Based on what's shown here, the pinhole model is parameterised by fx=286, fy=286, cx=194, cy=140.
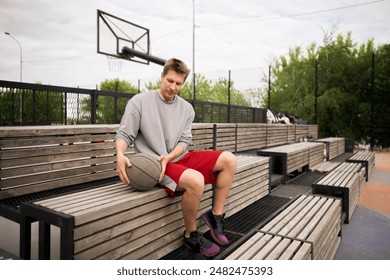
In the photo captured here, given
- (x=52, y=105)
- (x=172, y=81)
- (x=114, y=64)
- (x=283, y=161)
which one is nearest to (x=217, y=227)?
(x=172, y=81)

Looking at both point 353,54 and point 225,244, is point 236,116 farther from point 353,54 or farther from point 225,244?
point 353,54

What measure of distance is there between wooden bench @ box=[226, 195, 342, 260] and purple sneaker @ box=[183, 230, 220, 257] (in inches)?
8.7

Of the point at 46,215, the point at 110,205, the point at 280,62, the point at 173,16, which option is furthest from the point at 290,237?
the point at 280,62

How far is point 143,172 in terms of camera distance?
5.92 feet

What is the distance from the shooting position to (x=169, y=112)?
2166 mm

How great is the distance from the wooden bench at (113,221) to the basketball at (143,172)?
2.1 inches

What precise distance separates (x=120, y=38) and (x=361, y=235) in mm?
11090

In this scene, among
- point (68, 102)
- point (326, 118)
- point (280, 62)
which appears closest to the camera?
point (68, 102)

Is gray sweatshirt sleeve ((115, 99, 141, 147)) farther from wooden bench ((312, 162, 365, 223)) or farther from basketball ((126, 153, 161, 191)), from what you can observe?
wooden bench ((312, 162, 365, 223))

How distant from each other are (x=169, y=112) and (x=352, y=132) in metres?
12.7

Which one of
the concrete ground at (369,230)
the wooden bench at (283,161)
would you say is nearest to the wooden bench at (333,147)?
the wooden bench at (283,161)

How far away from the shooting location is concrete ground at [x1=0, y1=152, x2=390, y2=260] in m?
2.46

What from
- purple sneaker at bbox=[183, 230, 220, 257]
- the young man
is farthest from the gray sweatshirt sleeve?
purple sneaker at bbox=[183, 230, 220, 257]
